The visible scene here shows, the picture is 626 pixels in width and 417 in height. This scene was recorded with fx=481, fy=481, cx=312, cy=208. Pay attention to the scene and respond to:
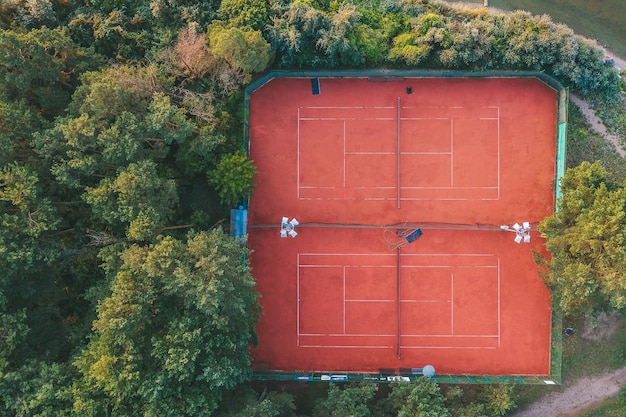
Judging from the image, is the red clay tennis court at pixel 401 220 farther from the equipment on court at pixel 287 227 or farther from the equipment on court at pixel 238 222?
the equipment on court at pixel 238 222

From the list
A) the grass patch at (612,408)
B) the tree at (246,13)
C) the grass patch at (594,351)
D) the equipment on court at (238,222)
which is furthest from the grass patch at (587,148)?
the equipment on court at (238,222)

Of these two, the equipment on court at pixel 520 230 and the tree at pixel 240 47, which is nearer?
the tree at pixel 240 47

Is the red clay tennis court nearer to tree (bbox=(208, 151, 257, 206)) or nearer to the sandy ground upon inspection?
the sandy ground

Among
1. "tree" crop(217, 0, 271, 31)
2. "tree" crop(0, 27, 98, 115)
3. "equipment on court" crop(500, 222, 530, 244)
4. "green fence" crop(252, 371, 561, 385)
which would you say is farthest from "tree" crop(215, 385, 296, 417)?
"tree" crop(217, 0, 271, 31)

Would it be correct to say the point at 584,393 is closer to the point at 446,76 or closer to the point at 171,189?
the point at 446,76

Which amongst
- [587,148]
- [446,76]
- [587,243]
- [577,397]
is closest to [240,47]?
[446,76]

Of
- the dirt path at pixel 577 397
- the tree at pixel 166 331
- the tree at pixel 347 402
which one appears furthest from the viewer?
the dirt path at pixel 577 397

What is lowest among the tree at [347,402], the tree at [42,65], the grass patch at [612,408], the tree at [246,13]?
the grass patch at [612,408]

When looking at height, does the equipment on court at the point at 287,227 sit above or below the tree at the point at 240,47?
below
